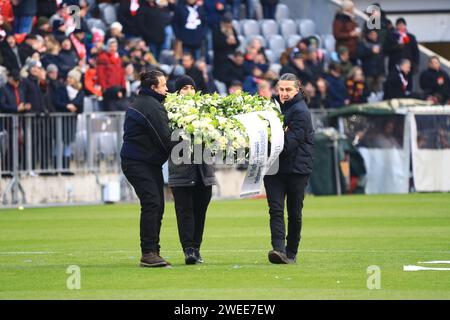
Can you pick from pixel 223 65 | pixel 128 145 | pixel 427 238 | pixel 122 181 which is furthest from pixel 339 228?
pixel 223 65

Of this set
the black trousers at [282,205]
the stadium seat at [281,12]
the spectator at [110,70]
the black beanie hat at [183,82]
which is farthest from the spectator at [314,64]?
the black trousers at [282,205]

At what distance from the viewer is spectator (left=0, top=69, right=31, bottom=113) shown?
2830 cm

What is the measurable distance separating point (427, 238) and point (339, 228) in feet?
8.20

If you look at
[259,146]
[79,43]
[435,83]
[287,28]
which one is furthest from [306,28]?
[259,146]

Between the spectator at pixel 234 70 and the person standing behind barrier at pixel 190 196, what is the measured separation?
16709 mm

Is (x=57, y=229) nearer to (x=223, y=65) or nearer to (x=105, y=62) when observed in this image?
(x=105, y=62)

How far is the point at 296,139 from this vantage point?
16516mm

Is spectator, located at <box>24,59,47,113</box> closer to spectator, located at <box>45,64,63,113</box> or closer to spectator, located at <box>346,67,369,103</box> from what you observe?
spectator, located at <box>45,64,63,113</box>

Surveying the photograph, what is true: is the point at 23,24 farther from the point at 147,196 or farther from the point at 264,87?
the point at 147,196

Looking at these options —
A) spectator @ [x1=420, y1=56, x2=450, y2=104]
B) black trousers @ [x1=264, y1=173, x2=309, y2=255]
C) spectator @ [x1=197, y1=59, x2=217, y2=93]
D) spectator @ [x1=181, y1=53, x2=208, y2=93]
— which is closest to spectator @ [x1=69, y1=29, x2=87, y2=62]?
spectator @ [x1=181, y1=53, x2=208, y2=93]

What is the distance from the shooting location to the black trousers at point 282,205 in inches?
650

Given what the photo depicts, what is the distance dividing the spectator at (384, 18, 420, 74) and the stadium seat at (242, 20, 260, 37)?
11.7ft

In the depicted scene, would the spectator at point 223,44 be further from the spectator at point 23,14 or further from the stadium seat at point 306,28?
the spectator at point 23,14

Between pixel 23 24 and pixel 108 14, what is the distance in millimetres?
3346
